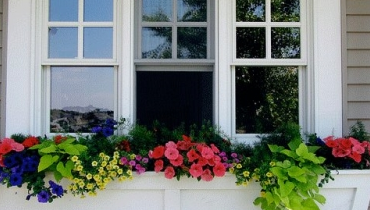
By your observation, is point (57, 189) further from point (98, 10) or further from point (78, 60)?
point (98, 10)

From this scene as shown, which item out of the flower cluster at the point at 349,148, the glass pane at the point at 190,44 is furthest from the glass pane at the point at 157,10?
the flower cluster at the point at 349,148

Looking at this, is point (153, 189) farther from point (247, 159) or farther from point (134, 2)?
point (134, 2)

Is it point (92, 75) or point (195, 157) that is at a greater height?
point (92, 75)

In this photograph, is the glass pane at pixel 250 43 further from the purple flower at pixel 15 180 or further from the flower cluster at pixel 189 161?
the purple flower at pixel 15 180

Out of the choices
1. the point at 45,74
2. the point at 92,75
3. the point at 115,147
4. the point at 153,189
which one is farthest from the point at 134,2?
the point at 153,189

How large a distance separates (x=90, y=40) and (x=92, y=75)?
0.25m

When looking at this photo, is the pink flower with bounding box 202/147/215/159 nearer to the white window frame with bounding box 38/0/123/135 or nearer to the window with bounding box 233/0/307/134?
the window with bounding box 233/0/307/134

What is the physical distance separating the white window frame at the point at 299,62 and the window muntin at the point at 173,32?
251 millimetres

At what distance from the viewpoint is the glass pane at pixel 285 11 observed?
9.27 feet

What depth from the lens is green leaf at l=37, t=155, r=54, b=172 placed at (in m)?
2.31

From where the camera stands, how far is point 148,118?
3.04m

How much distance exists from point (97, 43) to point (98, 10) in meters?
0.24

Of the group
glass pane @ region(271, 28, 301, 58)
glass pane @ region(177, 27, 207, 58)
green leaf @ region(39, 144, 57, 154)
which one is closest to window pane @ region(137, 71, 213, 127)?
glass pane @ region(177, 27, 207, 58)

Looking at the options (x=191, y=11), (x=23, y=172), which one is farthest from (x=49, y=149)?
(x=191, y=11)
